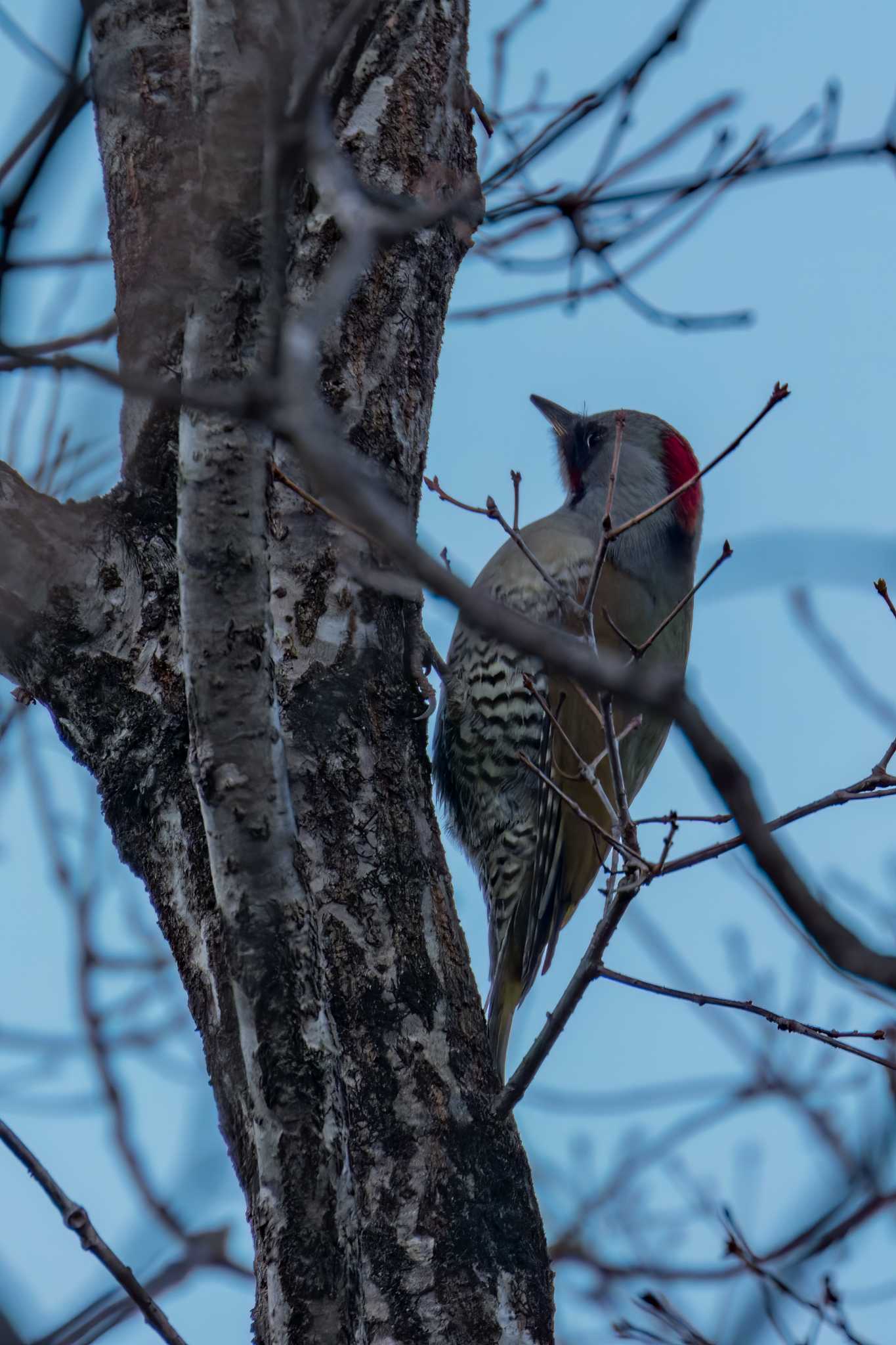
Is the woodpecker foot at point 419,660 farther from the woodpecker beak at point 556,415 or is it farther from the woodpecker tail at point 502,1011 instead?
the woodpecker beak at point 556,415

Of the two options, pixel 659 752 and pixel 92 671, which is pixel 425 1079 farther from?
pixel 659 752

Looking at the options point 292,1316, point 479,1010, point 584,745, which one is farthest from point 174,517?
Result: point 584,745

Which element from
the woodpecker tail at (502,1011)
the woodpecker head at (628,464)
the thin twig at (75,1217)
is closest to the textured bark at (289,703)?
the thin twig at (75,1217)

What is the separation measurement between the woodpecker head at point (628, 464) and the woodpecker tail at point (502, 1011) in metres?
2.11

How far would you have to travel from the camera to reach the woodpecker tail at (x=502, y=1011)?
142 inches

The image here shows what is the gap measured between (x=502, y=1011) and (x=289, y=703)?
1.64 m

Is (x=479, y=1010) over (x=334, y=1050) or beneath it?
over

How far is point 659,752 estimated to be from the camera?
16.8 ft

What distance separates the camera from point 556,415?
6074mm

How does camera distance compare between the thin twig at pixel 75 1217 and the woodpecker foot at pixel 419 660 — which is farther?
the woodpecker foot at pixel 419 660

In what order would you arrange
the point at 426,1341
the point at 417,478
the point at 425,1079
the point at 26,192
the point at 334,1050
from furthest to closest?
the point at 417,478, the point at 425,1079, the point at 426,1341, the point at 334,1050, the point at 26,192

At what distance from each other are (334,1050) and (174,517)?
1178 millimetres

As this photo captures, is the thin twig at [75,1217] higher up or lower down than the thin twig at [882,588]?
lower down

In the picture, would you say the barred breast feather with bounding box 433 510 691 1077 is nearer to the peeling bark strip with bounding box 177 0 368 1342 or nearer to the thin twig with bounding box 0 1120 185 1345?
the peeling bark strip with bounding box 177 0 368 1342
